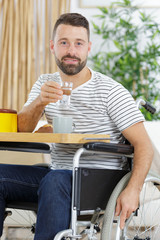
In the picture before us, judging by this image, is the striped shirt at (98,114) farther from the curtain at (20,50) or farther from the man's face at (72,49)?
the curtain at (20,50)

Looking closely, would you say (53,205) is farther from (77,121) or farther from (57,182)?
(77,121)

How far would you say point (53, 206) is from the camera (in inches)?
53.6

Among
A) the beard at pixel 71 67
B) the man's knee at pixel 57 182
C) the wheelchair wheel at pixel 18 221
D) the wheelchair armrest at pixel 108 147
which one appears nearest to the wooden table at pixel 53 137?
the wheelchair armrest at pixel 108 147

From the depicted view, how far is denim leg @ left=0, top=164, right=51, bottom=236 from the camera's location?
5.36ft

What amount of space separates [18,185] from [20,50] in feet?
8.61

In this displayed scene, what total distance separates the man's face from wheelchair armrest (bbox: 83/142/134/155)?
0.42 metres

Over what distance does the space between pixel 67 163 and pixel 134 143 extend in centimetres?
Result: 30

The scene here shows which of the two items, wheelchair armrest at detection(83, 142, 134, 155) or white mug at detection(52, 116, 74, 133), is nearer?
wheelchair armrest at detection(83, 142, 134, 155)

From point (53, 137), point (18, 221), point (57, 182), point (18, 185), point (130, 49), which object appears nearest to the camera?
point (53, 137)

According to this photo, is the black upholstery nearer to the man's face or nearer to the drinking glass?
the drinking glass

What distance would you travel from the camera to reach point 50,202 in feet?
4.49

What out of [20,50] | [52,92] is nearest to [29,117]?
[52,92]

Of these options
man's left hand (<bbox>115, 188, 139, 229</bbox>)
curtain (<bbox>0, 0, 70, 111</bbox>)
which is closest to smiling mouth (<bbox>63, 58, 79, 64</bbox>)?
man's left hand (<bbox>115, 188, 139, 229</bbox>)

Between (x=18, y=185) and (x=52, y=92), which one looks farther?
(x=18, y=185)
